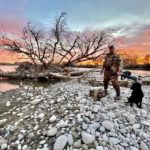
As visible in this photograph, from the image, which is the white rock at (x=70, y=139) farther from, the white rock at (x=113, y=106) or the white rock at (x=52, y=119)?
the white rock at (x=113, y=106)

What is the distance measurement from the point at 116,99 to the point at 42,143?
12.3 feet

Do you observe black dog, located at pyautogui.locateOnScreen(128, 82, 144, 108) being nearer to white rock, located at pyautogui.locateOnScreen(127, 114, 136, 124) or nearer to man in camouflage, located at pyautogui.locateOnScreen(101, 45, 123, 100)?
man in camouflage, located at pyautogui.locateOnScreen(101, 45, 123, 100)

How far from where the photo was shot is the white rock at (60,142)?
6.22 m

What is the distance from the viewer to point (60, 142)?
20.8 ft

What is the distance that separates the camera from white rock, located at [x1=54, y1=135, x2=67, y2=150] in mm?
6223

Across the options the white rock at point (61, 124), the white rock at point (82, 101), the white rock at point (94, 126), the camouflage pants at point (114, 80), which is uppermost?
the camouflage pants at point (114, 80)

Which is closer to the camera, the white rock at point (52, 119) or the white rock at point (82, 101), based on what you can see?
the white rock at point (52, 119)

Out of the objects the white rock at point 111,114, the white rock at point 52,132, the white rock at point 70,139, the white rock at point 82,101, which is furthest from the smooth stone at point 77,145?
the white rock at point 82,101

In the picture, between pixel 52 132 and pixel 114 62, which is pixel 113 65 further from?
pixel 52 132

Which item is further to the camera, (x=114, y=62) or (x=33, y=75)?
(x=33, y=75)

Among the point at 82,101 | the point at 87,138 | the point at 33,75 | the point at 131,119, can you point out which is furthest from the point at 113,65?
the point at 33,75

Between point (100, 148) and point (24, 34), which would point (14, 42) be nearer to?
point (24, 34)

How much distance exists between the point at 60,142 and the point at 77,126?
31.5 inches

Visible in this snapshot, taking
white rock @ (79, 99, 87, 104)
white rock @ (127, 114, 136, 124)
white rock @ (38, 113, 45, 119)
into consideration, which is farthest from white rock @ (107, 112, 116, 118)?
white rock @ (38, 113, 45, 119)
